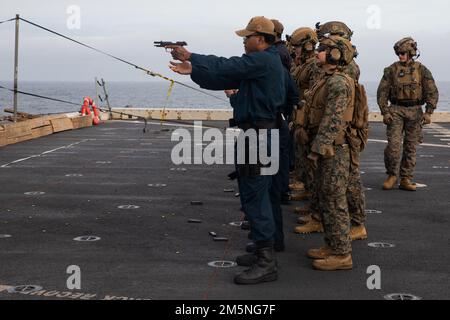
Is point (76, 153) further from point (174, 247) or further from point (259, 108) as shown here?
point (259, 108)

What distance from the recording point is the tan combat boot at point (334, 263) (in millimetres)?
5469

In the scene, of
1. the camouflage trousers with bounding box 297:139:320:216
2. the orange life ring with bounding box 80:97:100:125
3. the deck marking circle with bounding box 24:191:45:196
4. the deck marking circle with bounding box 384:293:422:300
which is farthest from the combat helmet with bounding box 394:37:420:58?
the orange life ring with bounding box 80:97:100:125

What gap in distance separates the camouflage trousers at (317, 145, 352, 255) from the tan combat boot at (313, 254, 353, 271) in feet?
0.18

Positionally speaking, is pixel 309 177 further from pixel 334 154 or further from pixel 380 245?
pixel 334 154

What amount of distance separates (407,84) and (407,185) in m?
1.58

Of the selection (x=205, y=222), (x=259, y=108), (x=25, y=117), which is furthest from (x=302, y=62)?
(x=25, y=117)

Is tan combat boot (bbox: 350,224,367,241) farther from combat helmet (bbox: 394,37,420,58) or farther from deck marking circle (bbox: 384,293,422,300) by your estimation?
combat helmet (bbox: 394,37,420,58)

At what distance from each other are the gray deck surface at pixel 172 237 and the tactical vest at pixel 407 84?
1.44 m

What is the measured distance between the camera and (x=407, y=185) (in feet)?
32.2

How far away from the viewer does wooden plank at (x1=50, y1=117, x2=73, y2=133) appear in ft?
63.1

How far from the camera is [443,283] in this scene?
5152 millimetres

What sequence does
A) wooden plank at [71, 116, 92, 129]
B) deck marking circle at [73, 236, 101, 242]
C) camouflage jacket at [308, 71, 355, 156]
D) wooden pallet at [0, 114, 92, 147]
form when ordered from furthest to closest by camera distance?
wooden plank at [71, 116, 92, 129], wooden pallet at [0, 114, 92, 147], deck marking circle at [73, 236, 101, 242], camouflage jacket at [308, 71, 355, 156]

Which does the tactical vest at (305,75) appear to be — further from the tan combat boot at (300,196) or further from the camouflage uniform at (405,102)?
the camouflage uniform at (405,102)
